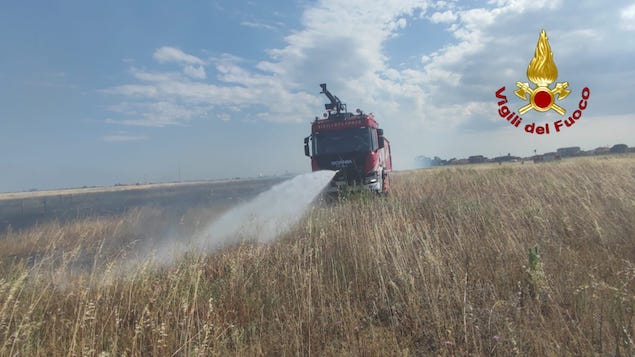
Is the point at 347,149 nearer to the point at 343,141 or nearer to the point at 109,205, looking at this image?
the point at 343,141

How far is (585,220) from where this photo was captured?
6.21m

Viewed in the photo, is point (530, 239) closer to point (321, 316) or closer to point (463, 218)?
point (463, 218)

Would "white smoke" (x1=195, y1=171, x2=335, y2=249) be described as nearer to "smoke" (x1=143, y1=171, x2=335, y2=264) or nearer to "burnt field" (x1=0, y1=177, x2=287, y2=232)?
"smoke" (x1=143, y1=171, x2=335, y2=264)

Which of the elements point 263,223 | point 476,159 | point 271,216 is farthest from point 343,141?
point 476,159

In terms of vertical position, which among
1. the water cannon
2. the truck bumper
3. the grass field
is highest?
the water cannon

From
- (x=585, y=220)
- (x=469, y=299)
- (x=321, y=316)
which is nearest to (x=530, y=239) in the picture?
(x=585, y=220)

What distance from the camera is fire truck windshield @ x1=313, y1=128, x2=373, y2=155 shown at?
43.3 ft

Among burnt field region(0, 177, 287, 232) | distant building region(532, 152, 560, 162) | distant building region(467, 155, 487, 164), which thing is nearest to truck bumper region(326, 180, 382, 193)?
burnt field region(0, 177, 287, 232)

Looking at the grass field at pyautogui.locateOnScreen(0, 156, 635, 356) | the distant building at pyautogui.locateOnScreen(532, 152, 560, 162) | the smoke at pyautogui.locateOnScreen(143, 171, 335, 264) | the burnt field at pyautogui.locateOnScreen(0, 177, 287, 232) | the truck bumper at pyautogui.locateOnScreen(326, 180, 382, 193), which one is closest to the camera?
the grass field at pyautogui.locateOnScreen(0, 156, 635, 356)

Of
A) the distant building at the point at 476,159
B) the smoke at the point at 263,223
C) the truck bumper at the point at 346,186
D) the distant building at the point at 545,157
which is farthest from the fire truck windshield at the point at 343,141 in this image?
the distant building at the point at 476,159

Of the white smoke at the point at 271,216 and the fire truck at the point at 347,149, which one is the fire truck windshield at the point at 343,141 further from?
the white smoke at the point at 271,216

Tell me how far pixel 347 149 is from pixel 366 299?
941 cm

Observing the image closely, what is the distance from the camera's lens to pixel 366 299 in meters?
4.27

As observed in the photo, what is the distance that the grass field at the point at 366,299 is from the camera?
3.18 metres
